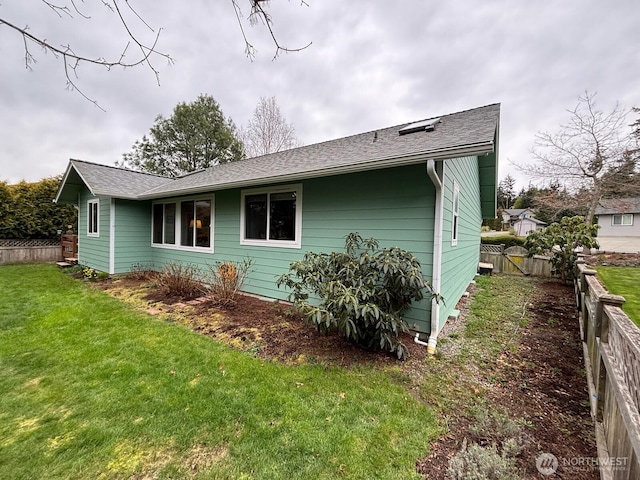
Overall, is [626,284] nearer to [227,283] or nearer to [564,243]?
[564,243]

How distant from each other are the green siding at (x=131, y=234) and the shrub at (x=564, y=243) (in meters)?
12.9

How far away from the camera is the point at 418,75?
28.0ft

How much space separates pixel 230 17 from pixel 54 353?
4462 mm

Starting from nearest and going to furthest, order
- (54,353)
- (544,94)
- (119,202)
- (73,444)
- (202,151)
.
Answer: (73,444) < (54,353) < (119,202) < (544,94) < (202,151)

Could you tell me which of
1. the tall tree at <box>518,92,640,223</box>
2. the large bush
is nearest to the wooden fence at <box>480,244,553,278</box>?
the tall tree at <box>518,92,640,223</box>

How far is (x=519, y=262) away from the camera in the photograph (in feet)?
33.6

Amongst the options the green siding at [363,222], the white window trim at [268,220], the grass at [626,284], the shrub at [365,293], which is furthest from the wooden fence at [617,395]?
the white window trim at [268,220]

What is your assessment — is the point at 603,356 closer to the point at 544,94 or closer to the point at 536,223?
the point at 544,94

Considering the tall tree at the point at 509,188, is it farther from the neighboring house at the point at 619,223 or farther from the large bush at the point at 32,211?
the large bush at the point at 32,211

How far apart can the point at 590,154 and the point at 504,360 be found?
1817 centimetres

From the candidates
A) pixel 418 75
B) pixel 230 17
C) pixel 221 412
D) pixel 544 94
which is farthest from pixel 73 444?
pixel 544 94

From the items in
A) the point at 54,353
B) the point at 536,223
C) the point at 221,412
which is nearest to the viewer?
the point at 221,412

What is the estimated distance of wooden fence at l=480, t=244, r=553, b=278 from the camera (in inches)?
381

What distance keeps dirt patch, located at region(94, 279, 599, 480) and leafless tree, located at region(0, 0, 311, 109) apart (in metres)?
3.27
